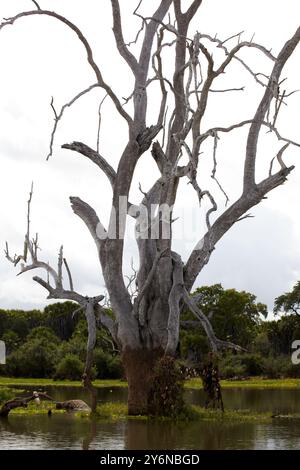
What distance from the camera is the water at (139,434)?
1181 centimetres

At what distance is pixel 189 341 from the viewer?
161 ft

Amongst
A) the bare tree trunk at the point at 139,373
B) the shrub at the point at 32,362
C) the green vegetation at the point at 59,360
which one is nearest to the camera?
the bare tree trunk at the point at 139,373

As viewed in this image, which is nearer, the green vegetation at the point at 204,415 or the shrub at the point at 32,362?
the green vegetation at the point at 204,415

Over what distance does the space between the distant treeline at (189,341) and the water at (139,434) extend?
15.1 metres

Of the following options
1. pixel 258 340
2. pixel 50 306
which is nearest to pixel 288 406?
pixel 258 340

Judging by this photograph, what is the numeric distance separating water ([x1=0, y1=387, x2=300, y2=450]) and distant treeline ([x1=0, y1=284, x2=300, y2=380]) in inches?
595

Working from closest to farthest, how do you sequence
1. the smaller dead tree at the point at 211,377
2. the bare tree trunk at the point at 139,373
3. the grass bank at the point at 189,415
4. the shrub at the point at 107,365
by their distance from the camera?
the grass bank at the point at 189,415 < the smaller dead tree at the point at 211,377 < the bare tree trunk at the point at 139,373 < the shrub at the point at 107,365

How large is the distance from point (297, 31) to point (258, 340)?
36.9 metres

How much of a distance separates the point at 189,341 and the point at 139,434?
36.1 metres

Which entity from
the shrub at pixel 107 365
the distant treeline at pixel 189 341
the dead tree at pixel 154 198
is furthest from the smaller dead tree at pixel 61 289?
the shrub at pixel 107 365

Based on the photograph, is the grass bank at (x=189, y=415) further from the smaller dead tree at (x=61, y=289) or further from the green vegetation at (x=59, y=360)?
the green vegetation at (x=59, y=360)

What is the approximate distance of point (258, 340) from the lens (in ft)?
174

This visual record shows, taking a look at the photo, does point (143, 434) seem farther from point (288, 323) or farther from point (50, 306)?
point (50, 306)

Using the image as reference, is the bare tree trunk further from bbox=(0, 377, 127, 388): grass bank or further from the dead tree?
bbox=(0, 377, 127, 388): grass bank
